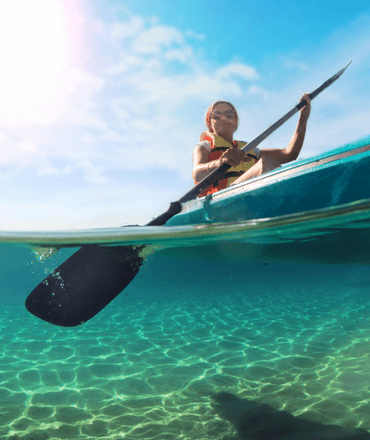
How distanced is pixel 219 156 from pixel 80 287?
275 centimetres

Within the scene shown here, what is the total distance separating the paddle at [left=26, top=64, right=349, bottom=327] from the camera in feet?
12.2

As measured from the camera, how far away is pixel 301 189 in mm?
2855

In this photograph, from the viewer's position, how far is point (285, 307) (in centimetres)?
1034

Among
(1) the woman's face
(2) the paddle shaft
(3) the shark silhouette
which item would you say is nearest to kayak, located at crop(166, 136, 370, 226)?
(2) the paddle shaft

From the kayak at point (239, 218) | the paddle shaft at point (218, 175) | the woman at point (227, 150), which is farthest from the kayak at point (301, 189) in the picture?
the woman at point (227, 150)

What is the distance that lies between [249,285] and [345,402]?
13.7 m

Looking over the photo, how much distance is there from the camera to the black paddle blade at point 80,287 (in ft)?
12.1

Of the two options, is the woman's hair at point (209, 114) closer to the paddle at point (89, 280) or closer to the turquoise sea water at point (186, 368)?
the paddle at point (89, 280)

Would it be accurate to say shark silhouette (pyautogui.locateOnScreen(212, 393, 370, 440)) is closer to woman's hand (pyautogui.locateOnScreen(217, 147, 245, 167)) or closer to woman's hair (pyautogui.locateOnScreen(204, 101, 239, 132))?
woman's hand (pyautogui.locateOnScreen(217, 147, 245, 167))

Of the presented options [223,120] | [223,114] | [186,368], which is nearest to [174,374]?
[186,368]

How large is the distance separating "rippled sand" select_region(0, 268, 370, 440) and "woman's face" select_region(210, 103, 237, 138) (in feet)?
11.9

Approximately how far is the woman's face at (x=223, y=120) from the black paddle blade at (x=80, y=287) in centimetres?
259

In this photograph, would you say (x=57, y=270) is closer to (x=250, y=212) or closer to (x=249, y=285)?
(x=250, y=212)

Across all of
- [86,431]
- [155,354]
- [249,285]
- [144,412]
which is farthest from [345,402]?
[249,285]
